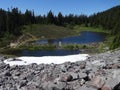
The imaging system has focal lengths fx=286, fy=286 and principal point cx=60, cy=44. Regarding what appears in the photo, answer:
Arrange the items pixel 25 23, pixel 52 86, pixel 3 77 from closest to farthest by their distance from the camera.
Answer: pixel 52 86
pixel 3 77
pixel 25 23

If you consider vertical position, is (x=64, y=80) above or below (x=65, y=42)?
below

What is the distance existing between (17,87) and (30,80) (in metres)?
2.14

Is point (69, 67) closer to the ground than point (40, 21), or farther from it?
closer to the ground

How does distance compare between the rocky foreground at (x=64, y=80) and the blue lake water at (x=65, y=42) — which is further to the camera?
the blue lake water at (x=65, y=42)

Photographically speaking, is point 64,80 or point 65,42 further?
point 65,42

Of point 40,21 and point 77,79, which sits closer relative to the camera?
point 77,79

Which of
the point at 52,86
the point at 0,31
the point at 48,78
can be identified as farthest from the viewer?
the point at 0,31

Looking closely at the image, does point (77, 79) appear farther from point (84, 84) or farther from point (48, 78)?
point (48, 78)

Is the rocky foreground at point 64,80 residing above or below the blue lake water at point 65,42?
below

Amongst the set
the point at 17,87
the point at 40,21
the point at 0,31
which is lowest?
the point at 17,87

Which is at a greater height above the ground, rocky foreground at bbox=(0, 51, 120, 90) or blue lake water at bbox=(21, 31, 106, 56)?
blue lake water at bbox=(21, 31, 106, 56)

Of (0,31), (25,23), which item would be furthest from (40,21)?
(0,31)

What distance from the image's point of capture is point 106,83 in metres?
18.1

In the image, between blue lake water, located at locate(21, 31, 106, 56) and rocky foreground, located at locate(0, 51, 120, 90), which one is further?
blue lake water, located at locate(21, 31, 106, 56)
